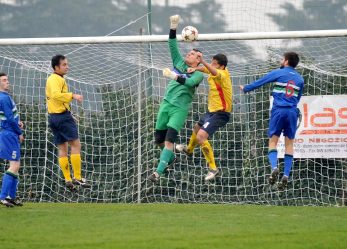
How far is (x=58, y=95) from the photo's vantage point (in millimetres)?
13273

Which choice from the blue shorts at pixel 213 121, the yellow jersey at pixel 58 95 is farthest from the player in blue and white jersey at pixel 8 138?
the blue shorts at pixel 213 121

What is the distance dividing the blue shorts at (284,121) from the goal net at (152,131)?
2.47 meters

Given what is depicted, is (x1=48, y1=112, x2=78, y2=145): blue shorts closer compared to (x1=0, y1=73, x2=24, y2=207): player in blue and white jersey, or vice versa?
(x1=0, y1=73, x2=24, y2=207): player in blue and white jersey

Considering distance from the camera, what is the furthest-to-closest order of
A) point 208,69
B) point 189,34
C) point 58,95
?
1. point 58,95
2. point 189,34
3. point 208,69

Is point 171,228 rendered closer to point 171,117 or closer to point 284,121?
point 171,117

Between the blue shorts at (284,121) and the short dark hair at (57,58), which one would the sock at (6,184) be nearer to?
the short dark hair at (57,58)

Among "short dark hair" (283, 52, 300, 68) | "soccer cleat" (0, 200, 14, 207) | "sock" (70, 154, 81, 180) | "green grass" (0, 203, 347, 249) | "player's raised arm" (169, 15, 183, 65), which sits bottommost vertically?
"soccer cleat" (0, 200, 14, 207)

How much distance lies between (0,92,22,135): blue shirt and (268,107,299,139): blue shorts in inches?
154

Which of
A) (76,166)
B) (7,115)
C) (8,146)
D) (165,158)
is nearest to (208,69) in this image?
(165,158)

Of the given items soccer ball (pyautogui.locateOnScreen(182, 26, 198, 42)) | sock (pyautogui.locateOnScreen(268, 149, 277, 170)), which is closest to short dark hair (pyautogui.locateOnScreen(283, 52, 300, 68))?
sock (pyautogui.locateOnScreen(268, 149, 277, 170))

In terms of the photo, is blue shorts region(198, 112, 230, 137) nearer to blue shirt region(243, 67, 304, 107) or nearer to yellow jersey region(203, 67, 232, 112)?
yellow jersey region(203, 67, 232, 112)

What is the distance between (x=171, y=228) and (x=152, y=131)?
7260 millimetres

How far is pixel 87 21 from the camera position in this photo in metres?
21.1

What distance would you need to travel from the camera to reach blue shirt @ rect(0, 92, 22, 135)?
12.4 meters
